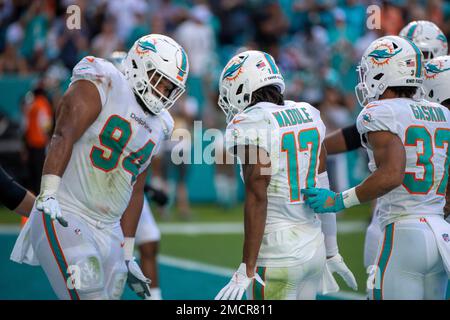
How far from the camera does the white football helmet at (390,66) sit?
4.70m

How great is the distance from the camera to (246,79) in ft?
14.8

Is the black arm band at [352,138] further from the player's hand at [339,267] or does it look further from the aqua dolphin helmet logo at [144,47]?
the aqua dolphin helmet logo at [144,47]

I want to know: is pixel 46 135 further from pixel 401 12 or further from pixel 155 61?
pixel 155 61

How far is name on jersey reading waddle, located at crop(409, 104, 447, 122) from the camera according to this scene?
462 centimetres

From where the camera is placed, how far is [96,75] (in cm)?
446

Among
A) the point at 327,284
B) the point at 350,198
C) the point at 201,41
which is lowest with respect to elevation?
the point at 327,284

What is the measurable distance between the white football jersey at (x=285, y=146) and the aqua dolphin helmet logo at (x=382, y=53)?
57 centimetres

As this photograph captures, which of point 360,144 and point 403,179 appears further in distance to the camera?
point 360,144

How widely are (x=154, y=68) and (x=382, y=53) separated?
1.38m

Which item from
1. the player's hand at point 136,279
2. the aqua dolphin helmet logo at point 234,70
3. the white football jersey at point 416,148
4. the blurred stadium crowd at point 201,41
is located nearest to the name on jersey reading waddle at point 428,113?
the white football jersey at point 416,148

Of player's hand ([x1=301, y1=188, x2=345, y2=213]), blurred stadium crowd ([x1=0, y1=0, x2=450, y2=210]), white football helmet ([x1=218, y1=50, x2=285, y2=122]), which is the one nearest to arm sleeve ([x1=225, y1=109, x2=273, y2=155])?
white football helmet ([x1=218, y1=50, x2=285, y2=122])

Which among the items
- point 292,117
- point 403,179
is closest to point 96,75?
point 292,117
